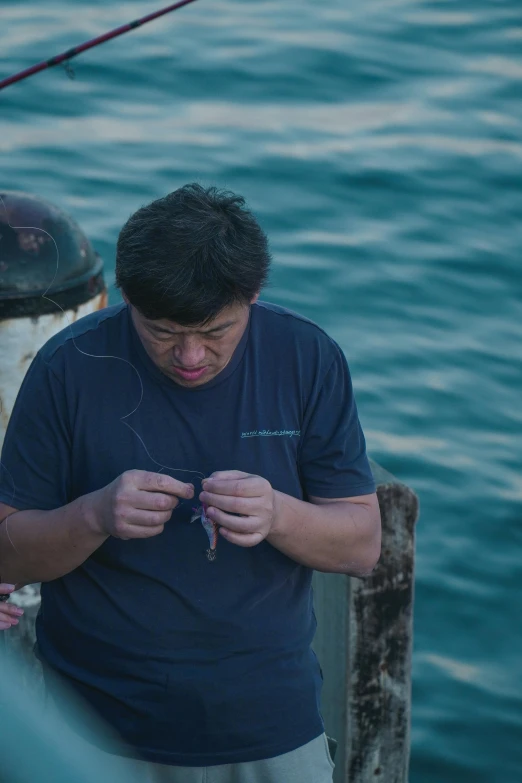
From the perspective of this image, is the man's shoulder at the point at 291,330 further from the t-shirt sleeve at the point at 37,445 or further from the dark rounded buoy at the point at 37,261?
the dark rounded buoy at the point at 37,261

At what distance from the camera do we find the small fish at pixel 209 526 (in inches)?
92.7

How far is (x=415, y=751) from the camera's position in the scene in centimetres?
510

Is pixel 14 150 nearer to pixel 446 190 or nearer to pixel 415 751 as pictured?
pixel 446 190

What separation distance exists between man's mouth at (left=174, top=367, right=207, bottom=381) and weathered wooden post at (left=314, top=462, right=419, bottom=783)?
1.02 m

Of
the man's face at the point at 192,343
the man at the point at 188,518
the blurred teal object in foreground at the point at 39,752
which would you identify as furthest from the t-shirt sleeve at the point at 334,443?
the blurred teal object in foreground at the point at 39,752

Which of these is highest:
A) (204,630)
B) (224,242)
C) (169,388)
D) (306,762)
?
(224,242)

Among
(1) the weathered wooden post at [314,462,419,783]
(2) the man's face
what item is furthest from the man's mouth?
(1) the weathered wooden post at [314,462,419,783]

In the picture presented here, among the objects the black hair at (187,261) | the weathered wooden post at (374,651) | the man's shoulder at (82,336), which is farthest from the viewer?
the weathered wooden post at (374,651)

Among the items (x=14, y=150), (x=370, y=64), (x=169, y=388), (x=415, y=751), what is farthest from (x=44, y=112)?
(x=169, y=388)

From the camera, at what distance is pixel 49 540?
2.36 meters

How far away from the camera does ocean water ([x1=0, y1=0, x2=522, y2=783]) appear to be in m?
5.84

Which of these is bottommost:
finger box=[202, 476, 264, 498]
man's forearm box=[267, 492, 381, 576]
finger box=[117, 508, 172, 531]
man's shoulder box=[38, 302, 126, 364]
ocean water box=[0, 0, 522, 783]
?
ocean water box=[0, 0, 522, 783]

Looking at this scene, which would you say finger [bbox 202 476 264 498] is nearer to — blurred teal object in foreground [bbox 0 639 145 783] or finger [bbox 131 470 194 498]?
finger [bbox 131 470 194 498]

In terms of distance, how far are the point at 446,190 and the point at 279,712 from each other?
734 centimetres
